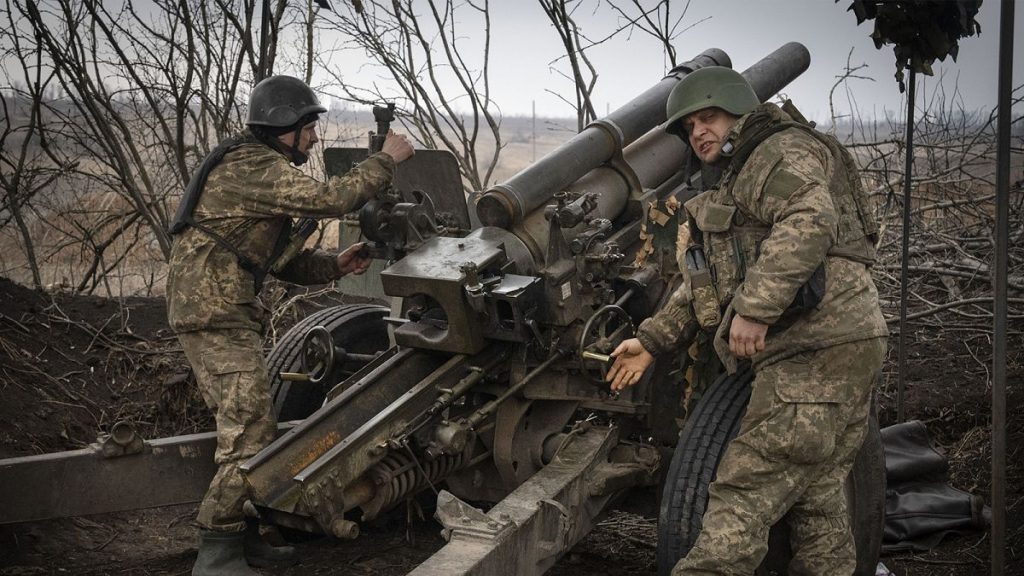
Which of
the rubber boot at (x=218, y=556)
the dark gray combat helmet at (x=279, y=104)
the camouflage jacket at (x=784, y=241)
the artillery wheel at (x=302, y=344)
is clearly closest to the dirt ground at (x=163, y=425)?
the rubber boot at (x=218, y=556)

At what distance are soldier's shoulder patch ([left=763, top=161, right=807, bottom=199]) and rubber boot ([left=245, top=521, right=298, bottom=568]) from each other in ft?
8.60

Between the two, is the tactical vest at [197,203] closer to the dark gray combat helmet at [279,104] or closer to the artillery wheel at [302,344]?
the dark gray combat helmet at [279,104]

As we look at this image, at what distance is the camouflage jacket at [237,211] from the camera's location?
448 cm

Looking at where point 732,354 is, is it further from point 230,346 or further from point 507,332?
point 230,346

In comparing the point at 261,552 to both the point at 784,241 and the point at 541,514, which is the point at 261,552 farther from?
the point at 784,241

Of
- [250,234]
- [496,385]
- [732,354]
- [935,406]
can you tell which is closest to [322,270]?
[250,234]

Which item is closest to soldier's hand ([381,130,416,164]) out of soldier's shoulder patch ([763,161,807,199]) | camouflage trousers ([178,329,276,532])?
camouflage trousers ([178,329,276,532])

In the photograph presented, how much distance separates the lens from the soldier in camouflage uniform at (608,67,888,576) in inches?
137

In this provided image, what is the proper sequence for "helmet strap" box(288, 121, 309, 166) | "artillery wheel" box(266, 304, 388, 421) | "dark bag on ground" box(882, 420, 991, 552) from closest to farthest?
1. "helmet strap" box(288, 121, 309, 166)
2. "dark bag on ground" box(882, 420, 991, 552)
3. "artillery wheel" box(266, 304, 388, 421)

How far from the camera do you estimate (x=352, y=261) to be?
505 centimetres

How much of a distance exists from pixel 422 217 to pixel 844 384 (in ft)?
6.45

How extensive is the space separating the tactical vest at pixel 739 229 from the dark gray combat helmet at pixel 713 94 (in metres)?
0.17

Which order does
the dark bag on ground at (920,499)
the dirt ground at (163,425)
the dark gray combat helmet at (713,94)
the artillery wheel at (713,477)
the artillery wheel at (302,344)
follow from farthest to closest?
the artillery wheel at (302,344) < the dark bag on ground at (920,499) < the dirt ground at (163,425) < the artillery wheel at (713,477) < the dark gray combat helmet at (713,94)

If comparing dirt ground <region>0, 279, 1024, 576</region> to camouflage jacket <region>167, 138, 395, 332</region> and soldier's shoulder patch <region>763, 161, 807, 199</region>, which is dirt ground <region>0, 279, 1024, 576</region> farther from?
soldier's shoulder patch <region>763, 161, 807, 199</region>
